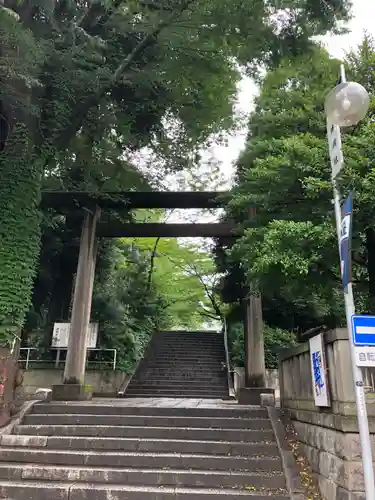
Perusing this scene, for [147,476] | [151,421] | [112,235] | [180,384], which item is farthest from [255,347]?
[147,476]

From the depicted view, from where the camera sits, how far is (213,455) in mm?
5719

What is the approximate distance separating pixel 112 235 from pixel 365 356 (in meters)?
9.36

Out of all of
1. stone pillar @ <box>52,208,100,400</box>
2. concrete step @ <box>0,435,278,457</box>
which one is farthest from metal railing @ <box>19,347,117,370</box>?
concrete step @ <box>0,435,278,457</box>

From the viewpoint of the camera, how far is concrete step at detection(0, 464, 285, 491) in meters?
5.12

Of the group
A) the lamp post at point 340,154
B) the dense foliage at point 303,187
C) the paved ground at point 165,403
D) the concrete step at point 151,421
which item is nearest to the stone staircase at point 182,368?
the paved ground at point 165,403

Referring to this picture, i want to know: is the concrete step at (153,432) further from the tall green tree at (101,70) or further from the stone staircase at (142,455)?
the tall green tree at (101,70)

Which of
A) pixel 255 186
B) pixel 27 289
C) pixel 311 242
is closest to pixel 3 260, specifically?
pixel 27 289

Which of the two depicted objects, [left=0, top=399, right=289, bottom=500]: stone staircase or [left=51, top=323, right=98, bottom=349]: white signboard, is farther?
[left=51, top=323, right=98, bottom=349]: white signboard

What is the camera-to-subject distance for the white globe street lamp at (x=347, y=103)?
3.79 meters

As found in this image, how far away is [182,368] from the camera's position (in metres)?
14.3

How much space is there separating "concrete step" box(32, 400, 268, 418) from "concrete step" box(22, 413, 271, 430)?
232 millimetres

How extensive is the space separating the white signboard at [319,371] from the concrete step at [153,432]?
1.64 m

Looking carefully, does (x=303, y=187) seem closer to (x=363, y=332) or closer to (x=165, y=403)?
(x=363, y=332)

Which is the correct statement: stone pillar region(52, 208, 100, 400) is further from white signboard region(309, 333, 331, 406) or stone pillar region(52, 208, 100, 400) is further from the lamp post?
the lamp post
